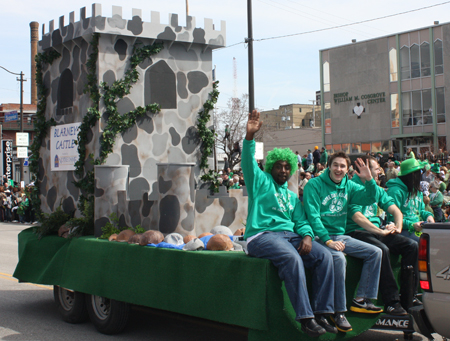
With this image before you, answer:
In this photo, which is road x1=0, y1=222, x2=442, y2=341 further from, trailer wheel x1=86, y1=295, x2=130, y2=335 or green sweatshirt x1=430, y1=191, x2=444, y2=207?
green sweatshirt x1=430, y1=191, x2=444, y2=207

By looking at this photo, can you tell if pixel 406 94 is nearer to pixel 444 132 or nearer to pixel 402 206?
pixel 444 132

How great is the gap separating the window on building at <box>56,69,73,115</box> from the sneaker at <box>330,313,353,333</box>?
5.74m

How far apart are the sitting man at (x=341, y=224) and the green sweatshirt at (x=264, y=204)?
8.8 inches

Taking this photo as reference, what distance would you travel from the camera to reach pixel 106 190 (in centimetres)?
761

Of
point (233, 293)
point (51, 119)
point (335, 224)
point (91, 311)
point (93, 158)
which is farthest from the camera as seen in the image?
point (51, 119)

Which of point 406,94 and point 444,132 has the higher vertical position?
point 406,94

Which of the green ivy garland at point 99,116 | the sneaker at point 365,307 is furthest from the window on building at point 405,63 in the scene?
the sneaker at point 365,307

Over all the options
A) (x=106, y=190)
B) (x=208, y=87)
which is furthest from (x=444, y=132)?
(x=106, y=190)

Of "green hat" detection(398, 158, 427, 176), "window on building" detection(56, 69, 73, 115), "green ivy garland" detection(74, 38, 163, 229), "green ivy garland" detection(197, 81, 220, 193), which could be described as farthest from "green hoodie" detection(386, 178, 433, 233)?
"window on building" detection(56, 69, 73, 115)

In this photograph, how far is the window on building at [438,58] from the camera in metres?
40.7

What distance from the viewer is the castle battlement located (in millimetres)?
8391

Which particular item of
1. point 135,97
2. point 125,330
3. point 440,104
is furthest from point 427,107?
point 125,330

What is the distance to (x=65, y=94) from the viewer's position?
9000 mm

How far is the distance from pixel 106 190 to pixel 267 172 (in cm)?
302
